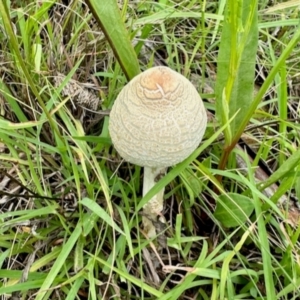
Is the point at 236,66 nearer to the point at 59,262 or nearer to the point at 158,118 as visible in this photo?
the point at 158,118

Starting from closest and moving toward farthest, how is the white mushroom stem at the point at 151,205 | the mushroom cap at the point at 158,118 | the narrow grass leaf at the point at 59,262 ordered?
1. the mushroom cap at the point at 158,118
2. the narrow grass leaf at the point at 59,262
3. the white mushroom stem at the point at 151,205

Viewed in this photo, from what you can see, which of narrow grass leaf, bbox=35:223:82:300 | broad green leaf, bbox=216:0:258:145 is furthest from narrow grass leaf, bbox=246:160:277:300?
narrow grass leaf, bbox=35:223:82:300

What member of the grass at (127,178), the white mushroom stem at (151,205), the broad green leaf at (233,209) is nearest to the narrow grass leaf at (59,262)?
the grass at (127,178)

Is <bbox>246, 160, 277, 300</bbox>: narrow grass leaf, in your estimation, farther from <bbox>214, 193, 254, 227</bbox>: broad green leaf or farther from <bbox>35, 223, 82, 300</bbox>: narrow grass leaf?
<bbox>35, 223, 82, 300</bbox>: narrow grass leaf

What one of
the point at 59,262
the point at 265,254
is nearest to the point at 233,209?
the point at 265,254

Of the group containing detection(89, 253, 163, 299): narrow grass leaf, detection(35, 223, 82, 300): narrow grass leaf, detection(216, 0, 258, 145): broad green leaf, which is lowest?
detection(89, 253, 163, 299): narrow grass leaf

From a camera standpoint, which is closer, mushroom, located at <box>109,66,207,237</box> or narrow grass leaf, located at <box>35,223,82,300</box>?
mushroom, located at <box>109,66,207,237</box>

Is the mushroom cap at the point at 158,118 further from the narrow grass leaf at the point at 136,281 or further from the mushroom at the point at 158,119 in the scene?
the narrow grass leaf at the point at 136,281
